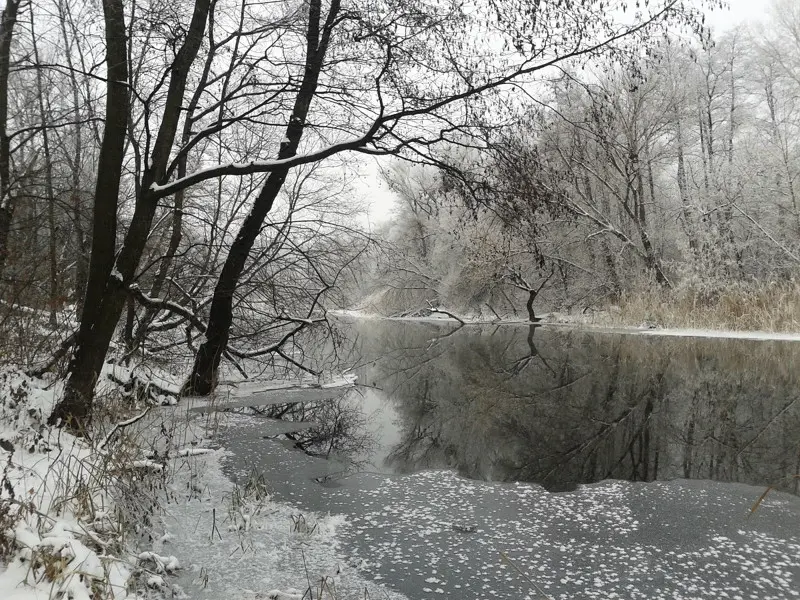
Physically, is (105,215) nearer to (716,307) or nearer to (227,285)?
(227,285)

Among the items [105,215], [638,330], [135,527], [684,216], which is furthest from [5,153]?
[684,216]

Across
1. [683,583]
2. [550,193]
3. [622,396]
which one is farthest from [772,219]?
[683,583]

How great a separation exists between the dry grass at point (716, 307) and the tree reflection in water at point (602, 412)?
163cm

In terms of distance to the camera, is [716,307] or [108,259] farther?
[716,307]

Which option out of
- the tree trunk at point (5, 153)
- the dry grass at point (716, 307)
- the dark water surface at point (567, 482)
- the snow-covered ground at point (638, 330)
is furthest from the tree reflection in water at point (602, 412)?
the tree trunk at point (5, 153)

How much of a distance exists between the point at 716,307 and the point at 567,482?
13.2 m

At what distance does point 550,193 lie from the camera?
4.98 metres

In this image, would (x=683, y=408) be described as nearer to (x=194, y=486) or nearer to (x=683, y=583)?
(x=683, y=583)

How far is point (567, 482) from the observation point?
Result: 4570 millimetres

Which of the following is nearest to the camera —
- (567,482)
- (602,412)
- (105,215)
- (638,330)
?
(567,482)

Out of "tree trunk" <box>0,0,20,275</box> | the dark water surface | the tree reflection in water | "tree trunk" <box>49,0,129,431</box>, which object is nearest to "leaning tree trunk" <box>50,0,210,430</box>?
"tree trunk" <box>49,0,129,431</box>

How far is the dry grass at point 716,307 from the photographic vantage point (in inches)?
549

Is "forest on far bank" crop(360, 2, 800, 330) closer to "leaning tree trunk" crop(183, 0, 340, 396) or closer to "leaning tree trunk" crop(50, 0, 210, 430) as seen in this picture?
"leaning tree trunk" crop(183, 0, 340, 396)

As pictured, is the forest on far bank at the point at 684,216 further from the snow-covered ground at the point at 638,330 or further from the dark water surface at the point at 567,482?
the dark water surface at the point at 567,482
